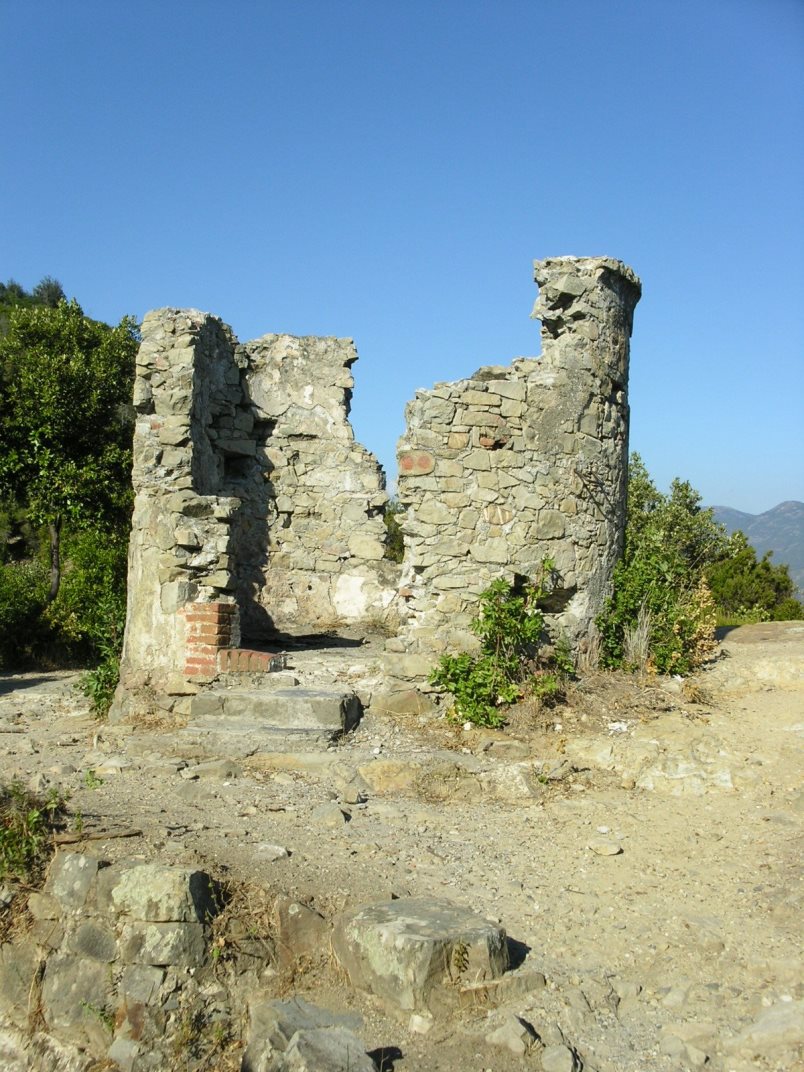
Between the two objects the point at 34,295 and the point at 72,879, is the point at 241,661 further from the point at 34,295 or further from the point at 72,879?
the point at 34,295

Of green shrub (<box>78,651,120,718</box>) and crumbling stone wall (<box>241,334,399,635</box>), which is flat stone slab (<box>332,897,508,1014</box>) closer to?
green shrub (<box>78,651,120,718</box>)

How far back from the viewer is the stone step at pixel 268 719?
7227 millimetres

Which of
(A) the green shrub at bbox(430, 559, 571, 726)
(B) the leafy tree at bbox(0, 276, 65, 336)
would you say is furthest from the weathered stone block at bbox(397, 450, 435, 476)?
(B) the leafy tree at bbox(0, 276, 65, 336)

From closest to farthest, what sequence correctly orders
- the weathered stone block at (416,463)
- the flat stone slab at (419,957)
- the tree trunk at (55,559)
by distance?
1. the flat stone slab at (419,957)
2. the weathered stone block at (416,463)
3. the tree trunk at (55,559)

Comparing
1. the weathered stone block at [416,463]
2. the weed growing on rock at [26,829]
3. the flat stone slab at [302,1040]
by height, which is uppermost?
the weathered stone block at [416,463]

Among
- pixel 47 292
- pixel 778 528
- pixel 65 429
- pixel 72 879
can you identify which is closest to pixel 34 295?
pixel 47 292

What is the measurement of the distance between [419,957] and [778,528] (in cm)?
12966

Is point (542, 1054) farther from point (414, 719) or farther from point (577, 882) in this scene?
point (414, 719)

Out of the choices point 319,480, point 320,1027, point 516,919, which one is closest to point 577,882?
point 516,919

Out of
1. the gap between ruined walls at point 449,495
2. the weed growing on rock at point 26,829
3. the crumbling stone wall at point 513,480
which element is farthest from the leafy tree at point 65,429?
the weed growing on rock at point 26,829

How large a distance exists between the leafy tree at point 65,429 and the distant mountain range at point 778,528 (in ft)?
276

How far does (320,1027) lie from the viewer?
396cm

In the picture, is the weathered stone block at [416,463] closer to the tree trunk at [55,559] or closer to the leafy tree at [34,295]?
the tree trunk at [55,559]

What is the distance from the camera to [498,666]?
25.2 feet
